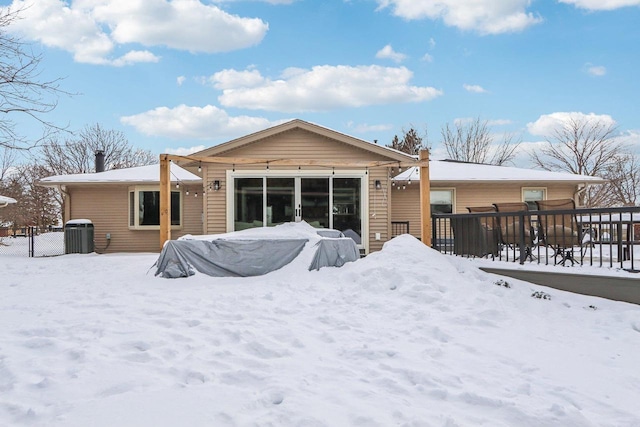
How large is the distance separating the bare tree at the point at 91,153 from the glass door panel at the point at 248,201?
20.7 m

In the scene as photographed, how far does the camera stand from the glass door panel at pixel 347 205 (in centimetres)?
1066

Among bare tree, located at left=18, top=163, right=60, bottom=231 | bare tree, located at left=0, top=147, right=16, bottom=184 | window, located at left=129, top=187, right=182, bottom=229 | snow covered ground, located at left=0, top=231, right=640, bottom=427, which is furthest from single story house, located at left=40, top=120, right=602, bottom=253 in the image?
bare tree, located at left=0, top=147, right=16, bottom=184

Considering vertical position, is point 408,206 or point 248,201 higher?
point 248,201

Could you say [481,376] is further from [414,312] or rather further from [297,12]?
[297,12]

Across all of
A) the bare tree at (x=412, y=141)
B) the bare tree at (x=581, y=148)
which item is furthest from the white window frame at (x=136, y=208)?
the bare tree at (x=581, y=148)

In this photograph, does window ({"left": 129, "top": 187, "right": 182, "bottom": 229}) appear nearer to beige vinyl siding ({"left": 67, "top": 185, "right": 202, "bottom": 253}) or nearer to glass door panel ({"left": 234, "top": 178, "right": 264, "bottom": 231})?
beige vinyl siding ({"left": 67, "top": 185, "right": 202, "bottom": 253})

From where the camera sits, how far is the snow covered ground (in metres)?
2.18

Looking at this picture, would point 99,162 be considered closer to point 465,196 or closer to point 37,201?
point 37,201

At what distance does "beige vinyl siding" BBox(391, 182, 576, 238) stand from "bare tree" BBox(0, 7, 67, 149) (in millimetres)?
9152

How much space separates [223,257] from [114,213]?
7.67m

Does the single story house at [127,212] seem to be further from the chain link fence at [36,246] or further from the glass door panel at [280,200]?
the glass door panel at [280,200]

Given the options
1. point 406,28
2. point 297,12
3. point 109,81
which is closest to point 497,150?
point 406,28

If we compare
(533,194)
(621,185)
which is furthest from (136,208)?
(621,185)

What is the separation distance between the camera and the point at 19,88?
29.9 feet
